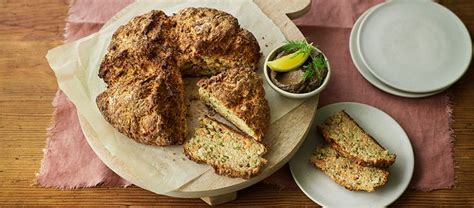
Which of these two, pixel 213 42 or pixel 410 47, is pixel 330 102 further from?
pixel 213 42

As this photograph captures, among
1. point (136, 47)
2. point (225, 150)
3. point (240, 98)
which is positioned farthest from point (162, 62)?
point (225, 150)

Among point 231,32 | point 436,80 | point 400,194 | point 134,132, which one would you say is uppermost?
point 231,32

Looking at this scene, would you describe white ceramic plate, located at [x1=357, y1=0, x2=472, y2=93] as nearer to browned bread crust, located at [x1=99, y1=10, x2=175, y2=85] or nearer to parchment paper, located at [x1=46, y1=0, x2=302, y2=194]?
parchment paper, located at [x1=46, y1=0, x2=302, y2=194]

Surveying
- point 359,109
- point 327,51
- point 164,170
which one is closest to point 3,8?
point 164,170

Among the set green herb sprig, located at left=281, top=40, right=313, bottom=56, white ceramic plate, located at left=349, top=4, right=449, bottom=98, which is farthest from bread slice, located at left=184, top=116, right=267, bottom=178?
white ceramic plate, located at left=349, top=4, right=449, bottom=98

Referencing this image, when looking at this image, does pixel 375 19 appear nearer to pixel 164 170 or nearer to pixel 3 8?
pixel 164 170
